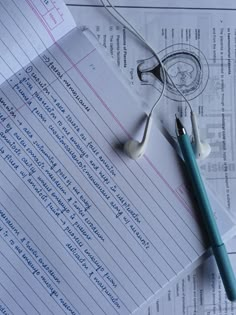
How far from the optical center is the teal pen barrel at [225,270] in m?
0.47

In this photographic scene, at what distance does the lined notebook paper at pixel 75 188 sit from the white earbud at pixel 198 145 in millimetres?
23

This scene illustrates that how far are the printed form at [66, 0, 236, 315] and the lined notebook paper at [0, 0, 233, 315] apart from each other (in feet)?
0.08

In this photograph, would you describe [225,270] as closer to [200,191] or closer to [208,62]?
[200,191]

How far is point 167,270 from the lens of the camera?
18.6 inches

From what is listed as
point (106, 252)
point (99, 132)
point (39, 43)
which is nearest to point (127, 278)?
point (106, 252)

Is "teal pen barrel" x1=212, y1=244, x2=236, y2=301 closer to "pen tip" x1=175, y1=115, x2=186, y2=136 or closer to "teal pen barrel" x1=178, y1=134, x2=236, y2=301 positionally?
"teal pen barrel" x1=178, y1=134, x2=236, y2=301

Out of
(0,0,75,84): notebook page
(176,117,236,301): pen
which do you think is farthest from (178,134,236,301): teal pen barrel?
(0,0,75,84): notebook page

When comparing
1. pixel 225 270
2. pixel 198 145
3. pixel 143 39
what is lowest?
pixel 225 270

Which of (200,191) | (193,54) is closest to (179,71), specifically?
(193,54)

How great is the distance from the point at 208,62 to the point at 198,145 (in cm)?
10

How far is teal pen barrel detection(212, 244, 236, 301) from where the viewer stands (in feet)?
1.54

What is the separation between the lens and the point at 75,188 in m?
0.47

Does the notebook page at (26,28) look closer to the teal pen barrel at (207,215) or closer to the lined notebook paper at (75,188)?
the lined notebook paper at (75,188)

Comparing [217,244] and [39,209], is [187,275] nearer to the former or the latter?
[217,244]
